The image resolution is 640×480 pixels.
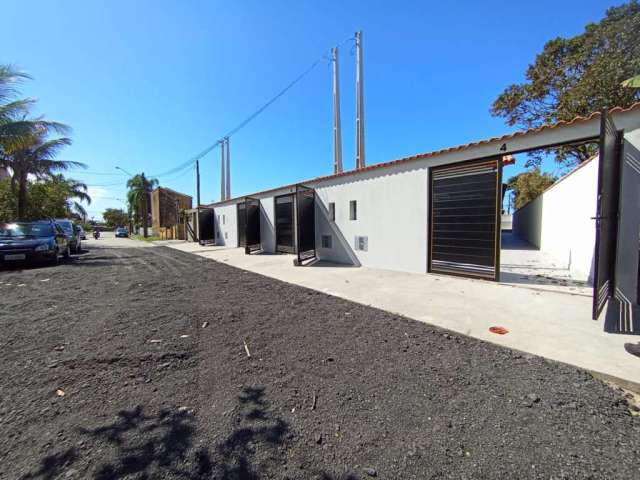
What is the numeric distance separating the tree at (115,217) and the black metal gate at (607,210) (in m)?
89.2

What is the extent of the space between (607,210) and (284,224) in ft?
33.0

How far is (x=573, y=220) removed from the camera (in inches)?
293

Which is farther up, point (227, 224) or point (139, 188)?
point (139, 188)

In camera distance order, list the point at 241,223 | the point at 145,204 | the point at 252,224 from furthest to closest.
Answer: the point at 145,204 → the point at 241,223 → the point at 252,224

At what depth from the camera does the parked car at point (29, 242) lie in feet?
25.8

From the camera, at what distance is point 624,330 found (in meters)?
3.23

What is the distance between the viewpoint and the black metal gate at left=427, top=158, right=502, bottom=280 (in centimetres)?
582

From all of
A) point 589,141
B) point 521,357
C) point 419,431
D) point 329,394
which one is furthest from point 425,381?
point 589,141

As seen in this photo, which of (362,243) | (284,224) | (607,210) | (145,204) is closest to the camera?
(607,210)

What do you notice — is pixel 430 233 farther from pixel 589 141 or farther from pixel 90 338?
pixel 90 338

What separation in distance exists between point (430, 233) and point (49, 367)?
7162mm

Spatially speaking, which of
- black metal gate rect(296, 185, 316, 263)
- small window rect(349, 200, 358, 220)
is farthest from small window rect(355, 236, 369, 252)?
black metal gate rect(296, 185, 316, 263)

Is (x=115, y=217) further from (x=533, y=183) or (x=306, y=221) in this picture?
(x=533, y=183)

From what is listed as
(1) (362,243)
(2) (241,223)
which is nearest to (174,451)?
(1) (362,243)
